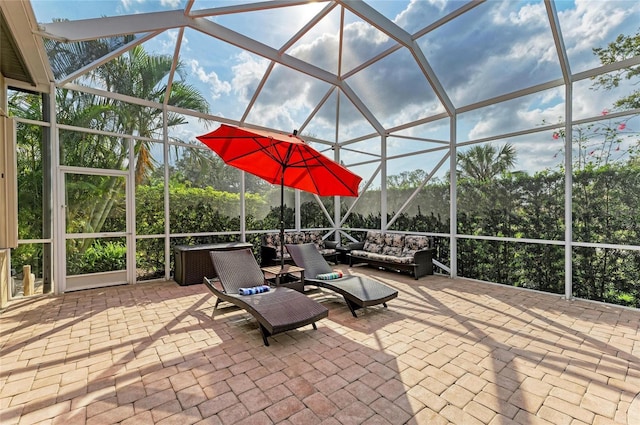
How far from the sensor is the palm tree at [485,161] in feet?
21.2

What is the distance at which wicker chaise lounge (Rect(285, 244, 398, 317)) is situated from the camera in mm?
4564

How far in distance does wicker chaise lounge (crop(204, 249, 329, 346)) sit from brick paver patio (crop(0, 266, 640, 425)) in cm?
31

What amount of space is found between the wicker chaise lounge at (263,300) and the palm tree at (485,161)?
17.0ft

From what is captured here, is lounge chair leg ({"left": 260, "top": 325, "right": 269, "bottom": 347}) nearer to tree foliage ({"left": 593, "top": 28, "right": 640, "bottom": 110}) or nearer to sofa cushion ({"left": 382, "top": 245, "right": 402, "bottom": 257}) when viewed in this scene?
sofa cushion ({"left": 382, "top": 245, "right": 402, "bottom": 257})

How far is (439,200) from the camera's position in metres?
7.70

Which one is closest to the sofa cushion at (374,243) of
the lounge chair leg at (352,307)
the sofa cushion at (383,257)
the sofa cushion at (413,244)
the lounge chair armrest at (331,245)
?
the sofa cushion at (383,257)

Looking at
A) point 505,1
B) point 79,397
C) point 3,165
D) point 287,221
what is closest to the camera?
point 79,397

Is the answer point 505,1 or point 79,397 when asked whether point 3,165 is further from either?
point 505,1

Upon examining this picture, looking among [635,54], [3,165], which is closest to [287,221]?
[3,165]

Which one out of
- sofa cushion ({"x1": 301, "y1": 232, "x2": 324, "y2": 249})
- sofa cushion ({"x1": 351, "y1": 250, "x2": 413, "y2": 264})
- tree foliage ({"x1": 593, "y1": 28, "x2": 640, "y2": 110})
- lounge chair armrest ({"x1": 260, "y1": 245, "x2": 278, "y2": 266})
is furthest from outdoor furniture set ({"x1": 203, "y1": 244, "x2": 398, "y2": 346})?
tree foliage ({"x1": 593, "y1": 28, "x2": 640, "y2": 110})

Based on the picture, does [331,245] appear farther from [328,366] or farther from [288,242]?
[328,366]

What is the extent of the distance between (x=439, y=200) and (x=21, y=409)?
8026 mm

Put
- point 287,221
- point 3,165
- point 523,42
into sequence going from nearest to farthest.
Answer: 1. point 3,165
2. point 523,42
3. point 287,221

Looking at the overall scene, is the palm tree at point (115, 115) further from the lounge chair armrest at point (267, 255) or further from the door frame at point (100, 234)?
the lounge chair armrest at point (267, 255)
